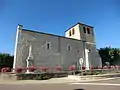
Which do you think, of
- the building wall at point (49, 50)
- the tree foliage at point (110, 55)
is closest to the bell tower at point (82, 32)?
the building wall at point (49, 50)

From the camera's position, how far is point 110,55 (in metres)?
36.4

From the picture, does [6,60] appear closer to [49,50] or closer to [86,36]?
[49,50]

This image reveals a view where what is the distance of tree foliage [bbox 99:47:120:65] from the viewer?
3644 centimetres

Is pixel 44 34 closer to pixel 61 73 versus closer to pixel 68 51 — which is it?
pixel 68 51

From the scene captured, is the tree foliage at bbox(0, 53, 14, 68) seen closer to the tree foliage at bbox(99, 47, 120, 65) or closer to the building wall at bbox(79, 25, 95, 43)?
the building wall at bbox(79, 25, 95, 43)

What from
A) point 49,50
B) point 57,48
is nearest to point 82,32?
point 57,48

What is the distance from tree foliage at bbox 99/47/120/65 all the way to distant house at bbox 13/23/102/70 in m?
5.11

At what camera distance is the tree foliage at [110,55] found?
1435 inches

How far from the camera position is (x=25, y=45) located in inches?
938

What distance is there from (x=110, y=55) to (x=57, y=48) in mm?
16608

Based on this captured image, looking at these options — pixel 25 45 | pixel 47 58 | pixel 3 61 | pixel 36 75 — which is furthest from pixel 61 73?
pixel 3 61

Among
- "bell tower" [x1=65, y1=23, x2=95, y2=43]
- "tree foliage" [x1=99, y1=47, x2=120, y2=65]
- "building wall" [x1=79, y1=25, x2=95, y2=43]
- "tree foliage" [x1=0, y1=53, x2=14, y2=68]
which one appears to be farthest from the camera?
"tree foliage" [x1=99, y1=47, x2=120, y2=65]

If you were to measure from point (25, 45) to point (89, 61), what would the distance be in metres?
14.6

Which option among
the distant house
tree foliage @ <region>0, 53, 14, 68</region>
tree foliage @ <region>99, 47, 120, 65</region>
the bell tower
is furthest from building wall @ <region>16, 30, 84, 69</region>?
tree foliage @ <region>99, 47, 120, 65</region>
